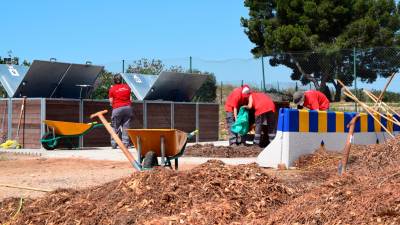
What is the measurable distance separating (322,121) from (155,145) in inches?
144

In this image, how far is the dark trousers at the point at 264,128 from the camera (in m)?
13.6

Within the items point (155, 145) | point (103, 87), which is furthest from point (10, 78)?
point (155, 145)

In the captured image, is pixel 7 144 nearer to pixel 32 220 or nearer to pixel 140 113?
pixel 140 113

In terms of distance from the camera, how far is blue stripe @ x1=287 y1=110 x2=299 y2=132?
34.3ft

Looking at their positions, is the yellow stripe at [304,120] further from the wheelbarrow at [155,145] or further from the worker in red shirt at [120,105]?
the worker in red shirt at [120,105]

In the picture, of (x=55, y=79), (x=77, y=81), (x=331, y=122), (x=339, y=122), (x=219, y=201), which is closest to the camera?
(x=219, y=201)

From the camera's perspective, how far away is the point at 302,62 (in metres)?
23.0

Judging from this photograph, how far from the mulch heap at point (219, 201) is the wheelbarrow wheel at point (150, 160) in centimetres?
207

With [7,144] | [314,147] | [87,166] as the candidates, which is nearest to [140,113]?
[7,144]

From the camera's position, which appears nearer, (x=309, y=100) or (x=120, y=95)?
(x=309, y=100)

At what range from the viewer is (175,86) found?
20.4 m

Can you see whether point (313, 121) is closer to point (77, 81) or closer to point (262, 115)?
point (262, 115)

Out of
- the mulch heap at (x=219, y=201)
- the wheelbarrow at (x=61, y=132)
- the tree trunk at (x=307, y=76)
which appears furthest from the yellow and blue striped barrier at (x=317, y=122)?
the tree trunk at (x=307, y=76)

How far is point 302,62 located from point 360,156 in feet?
44.5
